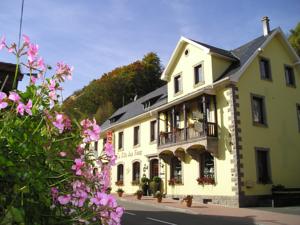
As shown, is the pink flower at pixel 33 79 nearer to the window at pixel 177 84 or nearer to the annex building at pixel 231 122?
the annex building at pixel 231 122

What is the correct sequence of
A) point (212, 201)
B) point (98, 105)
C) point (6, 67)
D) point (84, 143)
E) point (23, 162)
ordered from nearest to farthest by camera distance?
point (23, 162) → point (84, 143) → point (6, 67) → point (212, 201) → point (98, 105)

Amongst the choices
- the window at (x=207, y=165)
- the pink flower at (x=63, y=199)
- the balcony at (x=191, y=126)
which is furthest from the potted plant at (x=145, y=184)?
the pink flower at (x=63, y=199)

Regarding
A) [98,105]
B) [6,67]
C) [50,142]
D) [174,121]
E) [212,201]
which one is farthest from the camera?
[98,105]

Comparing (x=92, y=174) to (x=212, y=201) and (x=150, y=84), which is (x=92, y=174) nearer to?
(x=212, y=201)

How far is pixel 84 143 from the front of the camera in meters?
2.38

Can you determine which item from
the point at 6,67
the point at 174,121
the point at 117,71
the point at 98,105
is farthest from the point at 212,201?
the point at 117,71

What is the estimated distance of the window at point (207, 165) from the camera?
19.2 m

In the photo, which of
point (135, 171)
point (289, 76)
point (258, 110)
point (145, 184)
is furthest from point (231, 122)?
point (135, 171)

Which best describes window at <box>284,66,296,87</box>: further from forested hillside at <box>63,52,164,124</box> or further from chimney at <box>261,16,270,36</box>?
forested hillside at <box>63,52,164,124</box>

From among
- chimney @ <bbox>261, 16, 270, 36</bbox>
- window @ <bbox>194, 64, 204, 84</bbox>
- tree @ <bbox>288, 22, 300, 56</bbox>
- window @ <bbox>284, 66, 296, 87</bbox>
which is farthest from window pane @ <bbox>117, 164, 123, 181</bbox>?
tree @ <bbox>288, 22, 300, 56</bbox>

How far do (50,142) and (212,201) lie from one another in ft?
57.7

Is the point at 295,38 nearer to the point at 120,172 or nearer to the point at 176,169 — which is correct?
the point at 176,169

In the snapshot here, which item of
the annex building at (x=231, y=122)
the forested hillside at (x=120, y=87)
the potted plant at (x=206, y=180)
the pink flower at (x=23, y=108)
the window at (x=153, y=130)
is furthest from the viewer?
the forested hillside at (x=120, y=87)

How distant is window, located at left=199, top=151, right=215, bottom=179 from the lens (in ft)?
63.1
